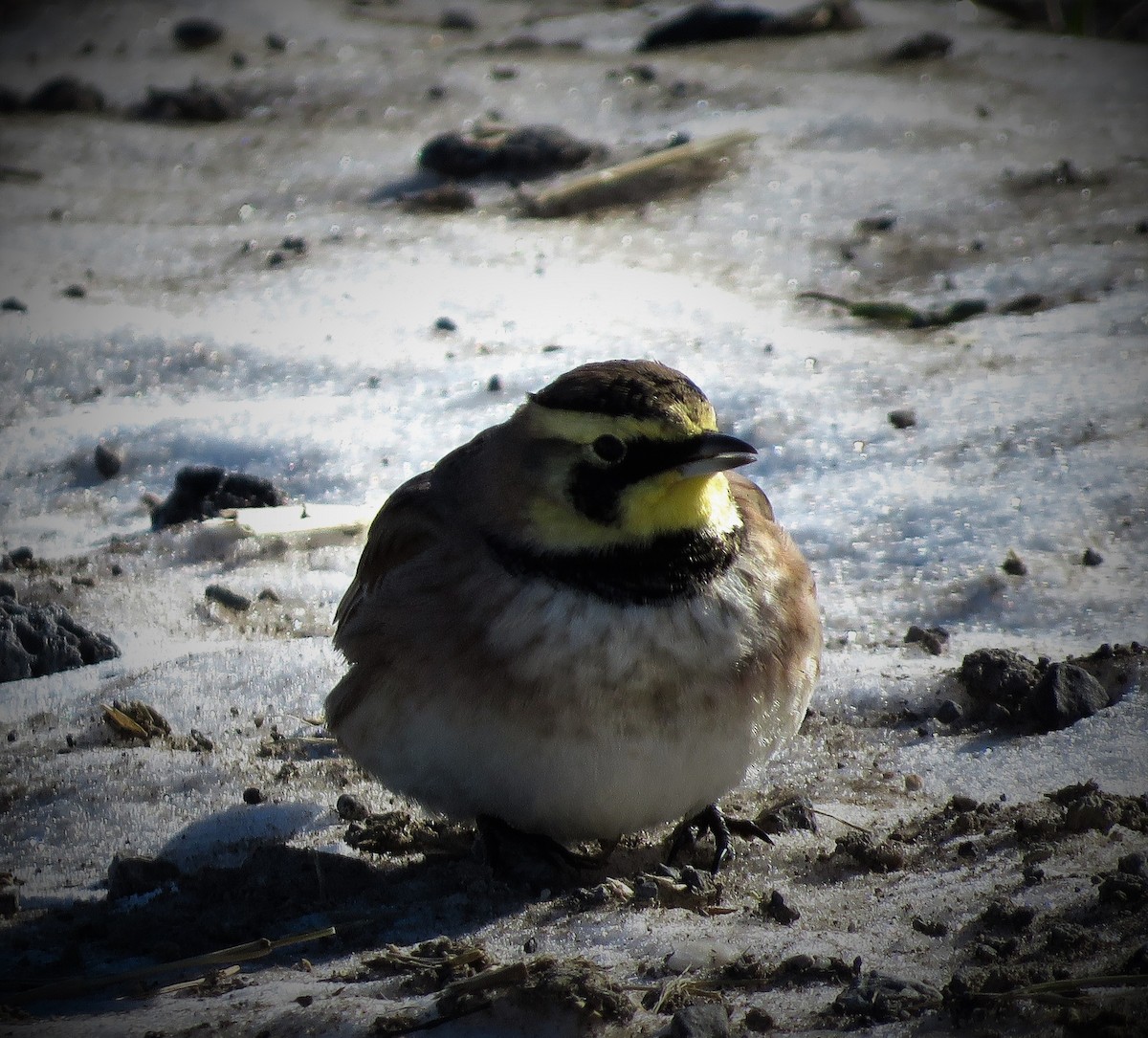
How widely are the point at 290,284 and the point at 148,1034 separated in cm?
534

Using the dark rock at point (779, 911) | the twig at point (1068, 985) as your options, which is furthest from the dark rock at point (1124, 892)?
the dark rock at point (779, 911)

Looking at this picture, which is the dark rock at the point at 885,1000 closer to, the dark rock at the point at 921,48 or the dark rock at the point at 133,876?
the dark rock at the point at 133,876

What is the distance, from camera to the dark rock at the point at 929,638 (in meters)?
4.78

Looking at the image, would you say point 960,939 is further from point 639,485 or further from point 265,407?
point 265,407

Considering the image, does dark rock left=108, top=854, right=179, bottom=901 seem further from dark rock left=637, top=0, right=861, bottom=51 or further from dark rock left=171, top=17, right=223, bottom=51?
dark rock left=171, top=17, right=223, bottom=51

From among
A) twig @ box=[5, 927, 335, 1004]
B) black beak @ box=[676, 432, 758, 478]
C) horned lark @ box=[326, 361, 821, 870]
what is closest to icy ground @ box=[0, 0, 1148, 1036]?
twig @ box=[5, 927, 335, 1004]

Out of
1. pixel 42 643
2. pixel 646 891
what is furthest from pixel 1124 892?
pixel 42 643

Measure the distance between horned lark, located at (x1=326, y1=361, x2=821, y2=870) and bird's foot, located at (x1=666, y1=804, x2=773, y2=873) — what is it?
0.50 ft

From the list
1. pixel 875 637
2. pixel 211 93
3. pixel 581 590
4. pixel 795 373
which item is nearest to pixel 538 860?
pixel 581 590

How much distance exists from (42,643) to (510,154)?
5.07 m

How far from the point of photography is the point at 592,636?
3.40 meters

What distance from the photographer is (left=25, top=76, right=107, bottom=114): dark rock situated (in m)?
10.3

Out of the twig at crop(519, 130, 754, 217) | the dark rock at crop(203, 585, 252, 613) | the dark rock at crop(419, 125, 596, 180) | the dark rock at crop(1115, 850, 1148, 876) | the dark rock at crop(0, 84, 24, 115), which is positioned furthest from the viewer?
the dark rock at crop(0, 84, 24, 115)

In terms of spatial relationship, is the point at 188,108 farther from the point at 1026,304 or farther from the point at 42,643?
the point at 42,643
